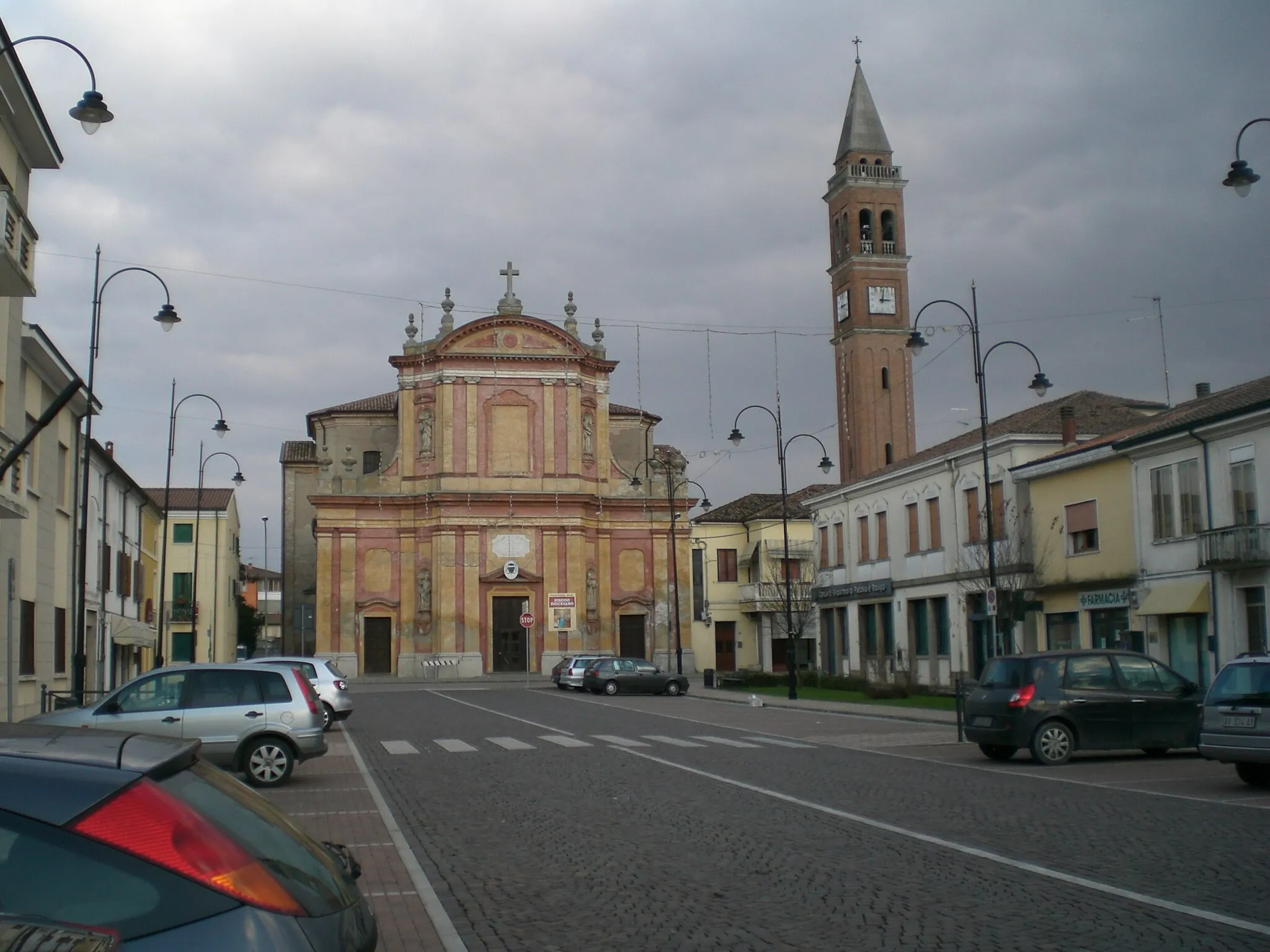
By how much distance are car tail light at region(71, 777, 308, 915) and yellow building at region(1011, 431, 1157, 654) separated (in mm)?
30873

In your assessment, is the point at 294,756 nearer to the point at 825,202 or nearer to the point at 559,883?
the point at 559,883

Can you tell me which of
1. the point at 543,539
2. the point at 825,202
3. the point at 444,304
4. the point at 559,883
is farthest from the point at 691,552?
the point at 559,883

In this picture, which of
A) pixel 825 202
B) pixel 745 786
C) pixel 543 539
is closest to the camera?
pixel 745 786

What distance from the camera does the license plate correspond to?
45.9 ft

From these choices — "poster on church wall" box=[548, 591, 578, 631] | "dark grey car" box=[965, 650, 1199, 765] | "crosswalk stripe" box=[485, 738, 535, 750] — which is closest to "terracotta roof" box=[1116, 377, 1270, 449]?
"dark grey car" box=[965, 650, 1199, 765]

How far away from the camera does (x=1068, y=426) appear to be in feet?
120

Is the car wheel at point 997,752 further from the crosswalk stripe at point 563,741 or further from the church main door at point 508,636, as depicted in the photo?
the church main door at point 508,636

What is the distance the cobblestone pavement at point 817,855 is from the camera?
24.7 feet

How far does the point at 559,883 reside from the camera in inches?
362

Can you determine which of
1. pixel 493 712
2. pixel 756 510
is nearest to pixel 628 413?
pixel 756 510

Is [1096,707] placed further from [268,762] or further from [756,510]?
[756,510]

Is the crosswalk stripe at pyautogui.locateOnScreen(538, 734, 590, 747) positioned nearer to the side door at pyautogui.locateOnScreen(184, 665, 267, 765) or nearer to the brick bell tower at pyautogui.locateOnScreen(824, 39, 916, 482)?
the side door at pyautogui.locateOnScreen(184, 665, 267, 765)

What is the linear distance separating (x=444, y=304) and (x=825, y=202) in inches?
1227

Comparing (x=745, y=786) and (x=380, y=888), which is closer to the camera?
(x=380, y=888)
